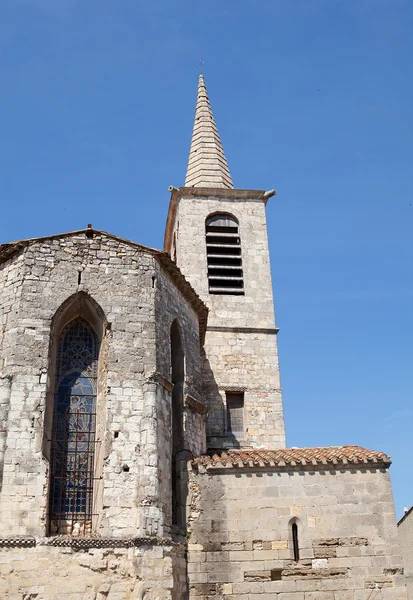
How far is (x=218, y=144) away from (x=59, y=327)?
1387cm

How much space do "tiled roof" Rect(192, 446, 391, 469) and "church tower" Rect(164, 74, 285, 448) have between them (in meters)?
4.15

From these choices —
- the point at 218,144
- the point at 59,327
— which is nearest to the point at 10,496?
the point at 59,327

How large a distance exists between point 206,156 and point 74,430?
14001mm

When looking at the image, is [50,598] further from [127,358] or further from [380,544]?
A: [380,544]

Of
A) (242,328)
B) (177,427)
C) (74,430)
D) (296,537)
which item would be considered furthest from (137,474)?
(242,328)

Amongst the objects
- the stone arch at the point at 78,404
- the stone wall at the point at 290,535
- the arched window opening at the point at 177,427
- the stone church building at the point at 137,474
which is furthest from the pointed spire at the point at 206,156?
the stone wall at the point at 290,535

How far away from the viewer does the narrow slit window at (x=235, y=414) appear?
55.3ft

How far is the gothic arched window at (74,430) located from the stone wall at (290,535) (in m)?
2.02

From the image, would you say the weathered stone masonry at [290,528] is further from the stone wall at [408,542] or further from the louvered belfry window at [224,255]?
the stone wall at [408,542]

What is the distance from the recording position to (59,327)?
11422mm

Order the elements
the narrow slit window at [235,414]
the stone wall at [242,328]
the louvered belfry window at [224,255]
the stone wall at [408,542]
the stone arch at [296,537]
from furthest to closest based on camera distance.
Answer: the stone wall at [408,542] → the louvered belfry window at [224,255] → the stone wall at [242,328] → the narrow slit window at [235,414] → the stone arch at [296,537]

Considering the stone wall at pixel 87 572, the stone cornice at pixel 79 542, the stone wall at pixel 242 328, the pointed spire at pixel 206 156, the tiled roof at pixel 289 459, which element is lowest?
the stone wall at pixel 87 572

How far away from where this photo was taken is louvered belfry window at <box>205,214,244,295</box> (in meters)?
19.4

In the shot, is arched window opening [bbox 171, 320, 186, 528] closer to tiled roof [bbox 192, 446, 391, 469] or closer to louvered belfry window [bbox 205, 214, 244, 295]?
tiled roof [bbox 192, 446, 391, 469]
